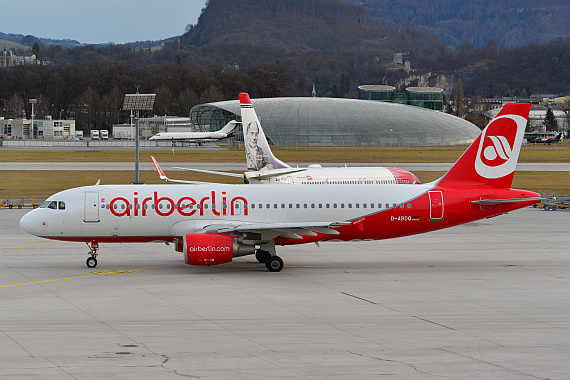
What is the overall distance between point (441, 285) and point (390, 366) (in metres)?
11.9

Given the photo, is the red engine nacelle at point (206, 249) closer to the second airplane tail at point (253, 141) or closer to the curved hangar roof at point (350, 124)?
the second airplane tail at point (253, 141)

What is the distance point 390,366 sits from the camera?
64.2ft

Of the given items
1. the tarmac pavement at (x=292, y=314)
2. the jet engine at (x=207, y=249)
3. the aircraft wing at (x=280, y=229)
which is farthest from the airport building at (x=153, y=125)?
the jet engine at (x=207, y=249)

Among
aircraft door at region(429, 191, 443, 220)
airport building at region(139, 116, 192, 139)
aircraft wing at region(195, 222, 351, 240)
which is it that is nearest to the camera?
aircraft wing at region(195, 222, 351, 240)

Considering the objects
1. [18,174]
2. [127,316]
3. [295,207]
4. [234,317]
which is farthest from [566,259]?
[18,174]

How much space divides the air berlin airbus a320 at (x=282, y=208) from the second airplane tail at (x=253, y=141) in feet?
54.3

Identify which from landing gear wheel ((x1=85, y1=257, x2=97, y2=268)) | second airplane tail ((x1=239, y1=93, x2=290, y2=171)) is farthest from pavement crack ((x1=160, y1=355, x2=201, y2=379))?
second airplane tail ((x1=239, y1=93, x2=290, y2=171))

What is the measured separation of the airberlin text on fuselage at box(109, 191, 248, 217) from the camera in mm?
33844

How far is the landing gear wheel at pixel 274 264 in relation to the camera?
33531 millimetres

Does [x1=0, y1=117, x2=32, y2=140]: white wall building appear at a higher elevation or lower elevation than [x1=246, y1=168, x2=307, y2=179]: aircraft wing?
higher

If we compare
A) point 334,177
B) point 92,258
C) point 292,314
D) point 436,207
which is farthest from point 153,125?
point 292,314

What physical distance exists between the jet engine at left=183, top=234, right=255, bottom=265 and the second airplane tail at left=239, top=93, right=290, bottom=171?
20.2 meters

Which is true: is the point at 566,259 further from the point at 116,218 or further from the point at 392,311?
the point at 116,218

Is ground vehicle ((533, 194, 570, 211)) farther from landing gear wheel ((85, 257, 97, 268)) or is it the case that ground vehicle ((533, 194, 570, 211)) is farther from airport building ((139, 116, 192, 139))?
airport building ((139, 116, 192, 139))
